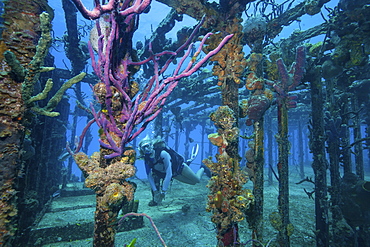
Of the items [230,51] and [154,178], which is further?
[154,178]

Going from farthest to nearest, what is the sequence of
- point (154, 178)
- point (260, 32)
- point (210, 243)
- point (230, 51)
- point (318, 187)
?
point (154, 178) < point (210, 243) < point (318, 187) < point (260, 32) < point (230, 51)

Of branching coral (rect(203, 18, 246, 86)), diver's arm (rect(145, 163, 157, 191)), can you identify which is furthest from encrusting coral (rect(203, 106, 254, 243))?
diver's arm (rect(145, 163, 157, 191))

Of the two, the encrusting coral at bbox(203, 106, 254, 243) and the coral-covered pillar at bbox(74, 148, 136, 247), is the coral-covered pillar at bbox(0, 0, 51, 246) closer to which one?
the coral-covered pillar at bbox(74, 148, 136, 247)

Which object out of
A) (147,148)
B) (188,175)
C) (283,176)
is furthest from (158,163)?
(283,176)

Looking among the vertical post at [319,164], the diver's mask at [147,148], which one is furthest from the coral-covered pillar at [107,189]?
the diver's mask at [147,148]

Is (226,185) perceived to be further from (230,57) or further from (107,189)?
(230,57)

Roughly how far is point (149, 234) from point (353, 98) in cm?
995

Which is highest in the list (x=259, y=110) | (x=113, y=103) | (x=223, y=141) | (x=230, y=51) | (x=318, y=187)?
(x=230, y=51)

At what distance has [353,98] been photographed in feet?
25.0

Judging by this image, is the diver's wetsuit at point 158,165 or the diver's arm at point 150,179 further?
the diver's wetsuit at point 158,165

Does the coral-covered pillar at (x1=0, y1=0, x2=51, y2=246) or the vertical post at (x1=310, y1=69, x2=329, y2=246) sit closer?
the coral-covered pillar at (x1=0, y1=0, x2=51, y2=246)

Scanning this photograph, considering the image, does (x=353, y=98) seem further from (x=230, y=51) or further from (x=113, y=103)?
(x=113, y=103)

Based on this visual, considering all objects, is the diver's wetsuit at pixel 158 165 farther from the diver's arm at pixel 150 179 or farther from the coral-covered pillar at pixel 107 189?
the coral-covered pillar at pixel 107 189

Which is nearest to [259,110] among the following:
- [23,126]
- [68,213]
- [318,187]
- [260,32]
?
[260,32]
